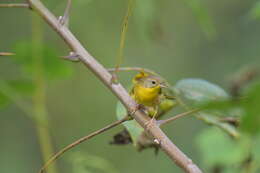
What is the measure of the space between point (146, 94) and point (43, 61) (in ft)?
1.13

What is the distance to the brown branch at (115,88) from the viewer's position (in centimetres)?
70

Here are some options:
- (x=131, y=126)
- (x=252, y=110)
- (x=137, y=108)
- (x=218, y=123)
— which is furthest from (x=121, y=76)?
(x=252, y=110)

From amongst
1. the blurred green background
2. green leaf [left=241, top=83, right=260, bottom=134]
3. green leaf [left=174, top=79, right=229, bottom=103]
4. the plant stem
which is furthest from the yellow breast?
the blurred green background

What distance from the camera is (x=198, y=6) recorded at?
41.3 inches

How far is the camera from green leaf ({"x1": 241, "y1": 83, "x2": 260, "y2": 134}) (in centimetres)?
38

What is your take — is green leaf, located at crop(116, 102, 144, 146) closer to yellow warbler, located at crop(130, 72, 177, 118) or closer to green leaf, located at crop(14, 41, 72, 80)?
yellow warbler, located at crop(130, 72, 177, 118)

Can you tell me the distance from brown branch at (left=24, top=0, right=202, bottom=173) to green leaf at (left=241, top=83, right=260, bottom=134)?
299 mm

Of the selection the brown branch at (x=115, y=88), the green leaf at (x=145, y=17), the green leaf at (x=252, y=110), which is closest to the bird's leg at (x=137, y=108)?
the brown branch at (x=115, y=88)

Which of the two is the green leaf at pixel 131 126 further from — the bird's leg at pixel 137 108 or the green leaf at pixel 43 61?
the green leaf at pixel 43 61

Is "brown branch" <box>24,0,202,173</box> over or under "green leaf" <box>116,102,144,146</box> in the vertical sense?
over

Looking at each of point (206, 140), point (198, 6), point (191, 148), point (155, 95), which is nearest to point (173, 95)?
point (155, 95)

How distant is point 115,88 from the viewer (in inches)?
29.1

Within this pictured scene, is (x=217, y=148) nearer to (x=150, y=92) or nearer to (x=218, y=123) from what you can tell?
(x=218, y=123)

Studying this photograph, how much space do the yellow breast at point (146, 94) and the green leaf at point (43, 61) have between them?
305mm
